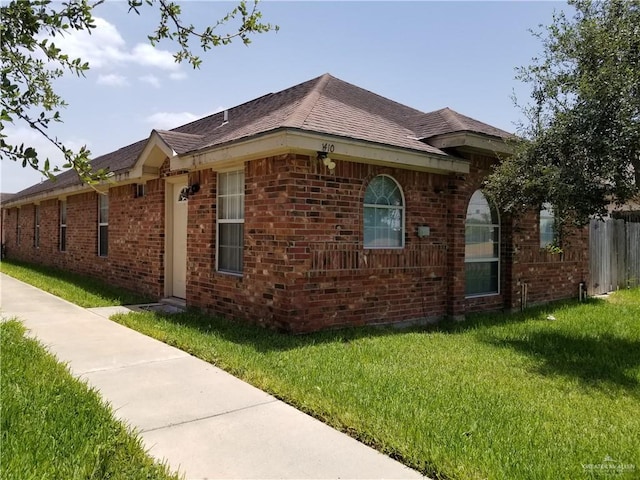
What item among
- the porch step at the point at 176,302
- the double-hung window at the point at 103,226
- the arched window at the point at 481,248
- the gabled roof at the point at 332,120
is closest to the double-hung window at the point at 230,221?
the gabled roof at the point at 332,120

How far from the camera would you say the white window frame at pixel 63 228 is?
1648cm

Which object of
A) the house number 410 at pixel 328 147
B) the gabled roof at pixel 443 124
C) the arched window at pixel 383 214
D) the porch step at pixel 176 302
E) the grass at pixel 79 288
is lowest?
the porch step at pixel 176 302

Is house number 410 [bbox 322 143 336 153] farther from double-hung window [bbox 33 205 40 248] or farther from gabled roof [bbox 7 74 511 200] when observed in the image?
double-hung window [bbox 33 205 40 248]

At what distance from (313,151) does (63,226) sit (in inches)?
529

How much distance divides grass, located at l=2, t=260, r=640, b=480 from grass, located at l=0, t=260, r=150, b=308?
6.87ft

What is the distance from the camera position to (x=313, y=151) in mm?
6820

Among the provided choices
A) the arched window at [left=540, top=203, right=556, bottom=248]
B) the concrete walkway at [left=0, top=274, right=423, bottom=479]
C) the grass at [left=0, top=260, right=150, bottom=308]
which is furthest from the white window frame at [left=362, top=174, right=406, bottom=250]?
the grass at [left=0, top=260, right=150, bottom=308]

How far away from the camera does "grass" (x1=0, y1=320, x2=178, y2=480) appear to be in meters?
3.01

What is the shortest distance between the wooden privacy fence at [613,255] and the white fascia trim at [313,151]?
6447 mm

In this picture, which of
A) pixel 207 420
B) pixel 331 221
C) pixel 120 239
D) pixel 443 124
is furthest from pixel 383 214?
pixel 120 239

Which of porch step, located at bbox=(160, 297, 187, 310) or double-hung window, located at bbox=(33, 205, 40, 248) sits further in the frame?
double-hung window, located at bbox=(33, 205, 40, 248)

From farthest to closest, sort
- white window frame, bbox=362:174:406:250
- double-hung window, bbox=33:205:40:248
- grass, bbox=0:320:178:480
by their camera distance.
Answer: double-hung window, bbox=33:205:40:248 → white window frame, bbox=362:174:406:250 → grass, bbox=0:320:178:480

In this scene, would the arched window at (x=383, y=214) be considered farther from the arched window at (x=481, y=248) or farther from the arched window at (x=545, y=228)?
the arched window at (x=545, y=228)

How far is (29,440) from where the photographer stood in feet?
10.9
